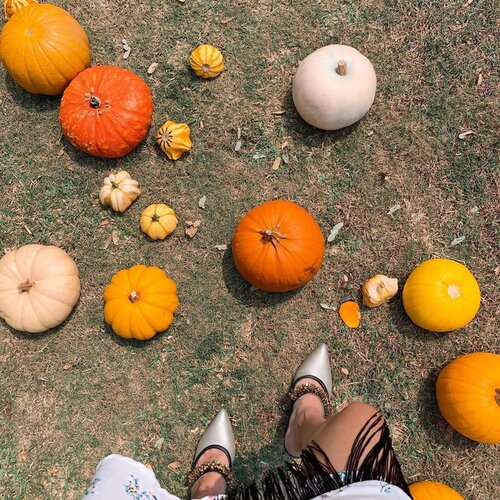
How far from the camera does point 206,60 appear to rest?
3535 mm

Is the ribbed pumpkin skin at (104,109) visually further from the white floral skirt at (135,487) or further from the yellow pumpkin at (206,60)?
the white floral skirt at (135,487)

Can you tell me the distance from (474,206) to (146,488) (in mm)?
2928

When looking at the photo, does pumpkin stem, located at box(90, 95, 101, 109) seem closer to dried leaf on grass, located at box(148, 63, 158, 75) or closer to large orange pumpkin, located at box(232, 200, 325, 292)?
dried leaf on grass, located at box(148, 63, 158, 75)

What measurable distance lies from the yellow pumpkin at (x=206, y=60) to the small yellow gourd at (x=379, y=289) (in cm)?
198

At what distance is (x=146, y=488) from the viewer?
243 centimetres

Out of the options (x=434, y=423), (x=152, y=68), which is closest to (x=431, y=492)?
(x=434, y=423)

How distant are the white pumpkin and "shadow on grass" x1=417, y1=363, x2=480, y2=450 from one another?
1964 millimetres

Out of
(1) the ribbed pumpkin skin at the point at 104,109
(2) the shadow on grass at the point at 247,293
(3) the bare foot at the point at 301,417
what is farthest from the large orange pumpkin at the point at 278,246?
(1) the ribbed pumpkin skin at the point at 104,109

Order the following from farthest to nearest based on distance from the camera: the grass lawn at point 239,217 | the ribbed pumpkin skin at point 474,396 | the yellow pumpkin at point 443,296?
the grass lawn at point 239,217
the yellow pumpkin at point 443,296
the ribbed pumpkin skin at point 474,396

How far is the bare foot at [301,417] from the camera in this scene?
10.2 ft

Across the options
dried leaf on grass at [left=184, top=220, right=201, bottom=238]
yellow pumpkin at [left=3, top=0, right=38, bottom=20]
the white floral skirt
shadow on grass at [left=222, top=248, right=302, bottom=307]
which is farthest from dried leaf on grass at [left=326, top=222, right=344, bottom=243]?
yellow pumpkin at [left=3, top=0, right=38, bottom=20]

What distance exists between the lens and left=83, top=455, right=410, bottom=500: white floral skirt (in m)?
1.93

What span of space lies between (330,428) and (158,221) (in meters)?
1.84

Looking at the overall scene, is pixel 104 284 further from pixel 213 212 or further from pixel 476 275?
pixel 476 275
